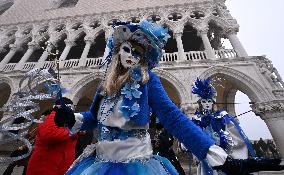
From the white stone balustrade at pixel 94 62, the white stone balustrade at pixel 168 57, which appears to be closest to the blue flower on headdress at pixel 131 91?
the white stone balustrade at pixel 168 57

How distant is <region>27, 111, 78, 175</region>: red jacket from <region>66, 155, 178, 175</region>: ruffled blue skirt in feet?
4.36

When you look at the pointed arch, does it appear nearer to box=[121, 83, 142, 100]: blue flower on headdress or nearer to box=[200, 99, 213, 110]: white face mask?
box=[200, 99, 213, 110]: white face mask

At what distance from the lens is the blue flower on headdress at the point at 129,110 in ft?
5.51

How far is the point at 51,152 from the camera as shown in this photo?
116 inches

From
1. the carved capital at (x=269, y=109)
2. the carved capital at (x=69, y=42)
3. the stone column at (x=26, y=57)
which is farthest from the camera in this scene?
the carved capital at (x=69, y=42)

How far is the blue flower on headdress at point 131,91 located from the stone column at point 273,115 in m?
8.24

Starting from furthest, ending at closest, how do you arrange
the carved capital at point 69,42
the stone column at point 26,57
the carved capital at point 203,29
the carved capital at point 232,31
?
the carved capital at point 69,42 < the stone column at point 26,57 < the carved capital at point 203,29 < the carved capital at point 232,31

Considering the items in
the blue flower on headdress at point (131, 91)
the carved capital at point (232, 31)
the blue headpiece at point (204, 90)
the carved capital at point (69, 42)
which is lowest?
the blue flower on headdress at point (131, 91)

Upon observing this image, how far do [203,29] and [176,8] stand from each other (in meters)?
2.55

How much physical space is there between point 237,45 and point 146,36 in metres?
10.1

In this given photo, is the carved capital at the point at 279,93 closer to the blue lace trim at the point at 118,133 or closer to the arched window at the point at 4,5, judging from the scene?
the blue lace trim at the point at 118,133

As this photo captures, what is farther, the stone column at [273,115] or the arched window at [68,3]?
the arched window at [68,3]

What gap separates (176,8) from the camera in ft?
43.8

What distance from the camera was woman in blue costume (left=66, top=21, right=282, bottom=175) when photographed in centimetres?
150
